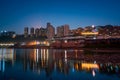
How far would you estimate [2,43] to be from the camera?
12962 centimetres

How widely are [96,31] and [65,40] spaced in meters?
16.2

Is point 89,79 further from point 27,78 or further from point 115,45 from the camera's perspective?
point 115,45

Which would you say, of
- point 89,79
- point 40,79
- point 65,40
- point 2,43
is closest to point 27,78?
point 40,79

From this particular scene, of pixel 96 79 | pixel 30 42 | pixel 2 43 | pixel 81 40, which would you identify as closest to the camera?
pixel 96 79

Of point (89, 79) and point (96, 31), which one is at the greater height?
point (96, 31)

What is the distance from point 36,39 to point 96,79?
10802cm

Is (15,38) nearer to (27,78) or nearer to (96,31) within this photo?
(96,31)

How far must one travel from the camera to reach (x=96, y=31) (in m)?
83.4

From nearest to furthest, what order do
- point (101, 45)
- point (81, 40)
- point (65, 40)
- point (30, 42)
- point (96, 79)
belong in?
1. point (96, 79)
2. point (101, 45)
3. point (81, 40)
4. point (65, 40)
5. point (30, 42)

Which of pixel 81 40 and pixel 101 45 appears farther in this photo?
pixel 81 40

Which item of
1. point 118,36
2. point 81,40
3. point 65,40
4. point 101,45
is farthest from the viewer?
point 65,40

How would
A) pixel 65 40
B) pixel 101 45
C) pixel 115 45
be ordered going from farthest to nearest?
pixel 65 40
pixel 101 45
pixel 115 45

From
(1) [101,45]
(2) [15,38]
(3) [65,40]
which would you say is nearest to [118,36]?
(1) [101,45]

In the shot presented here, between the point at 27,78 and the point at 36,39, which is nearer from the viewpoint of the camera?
the point at 27,78
